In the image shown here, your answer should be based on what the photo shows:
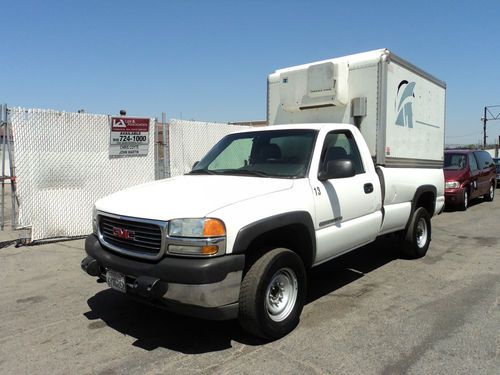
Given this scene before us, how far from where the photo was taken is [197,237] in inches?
135

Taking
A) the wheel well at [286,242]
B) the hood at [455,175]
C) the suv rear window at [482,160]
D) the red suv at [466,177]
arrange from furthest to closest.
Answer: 1. the suv rear window at [482,160]
2. the hood at [455,175]
3. the red suv at [466,177]
4. the wheel well at [286,242]

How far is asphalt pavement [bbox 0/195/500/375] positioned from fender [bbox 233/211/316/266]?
3.03ft

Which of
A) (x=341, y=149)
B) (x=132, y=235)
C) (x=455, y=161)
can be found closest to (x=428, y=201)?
(x=341, y=149)

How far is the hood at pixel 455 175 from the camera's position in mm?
12875

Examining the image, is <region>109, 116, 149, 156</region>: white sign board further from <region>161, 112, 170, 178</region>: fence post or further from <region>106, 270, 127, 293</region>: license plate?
<region>106, 270, 127, 293</region>: license plate

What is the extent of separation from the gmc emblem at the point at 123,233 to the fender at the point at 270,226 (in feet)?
3.17

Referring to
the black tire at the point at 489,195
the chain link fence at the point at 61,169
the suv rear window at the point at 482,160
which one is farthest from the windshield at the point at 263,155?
the black tire at the point at 489,195

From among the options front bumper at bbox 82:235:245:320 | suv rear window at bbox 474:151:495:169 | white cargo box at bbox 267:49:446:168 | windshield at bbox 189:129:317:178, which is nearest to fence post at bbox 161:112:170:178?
white cargo box at bbox 267:49:446:168

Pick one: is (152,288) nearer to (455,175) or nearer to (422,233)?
(422,233)

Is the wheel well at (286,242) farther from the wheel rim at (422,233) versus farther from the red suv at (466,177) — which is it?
the red suv at (466,177)

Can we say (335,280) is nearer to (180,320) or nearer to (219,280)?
(180,320)

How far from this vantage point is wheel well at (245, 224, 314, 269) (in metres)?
3.89

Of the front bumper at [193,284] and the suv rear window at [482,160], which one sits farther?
the suv rear window at [482,160]

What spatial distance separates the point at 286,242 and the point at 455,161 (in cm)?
1132
